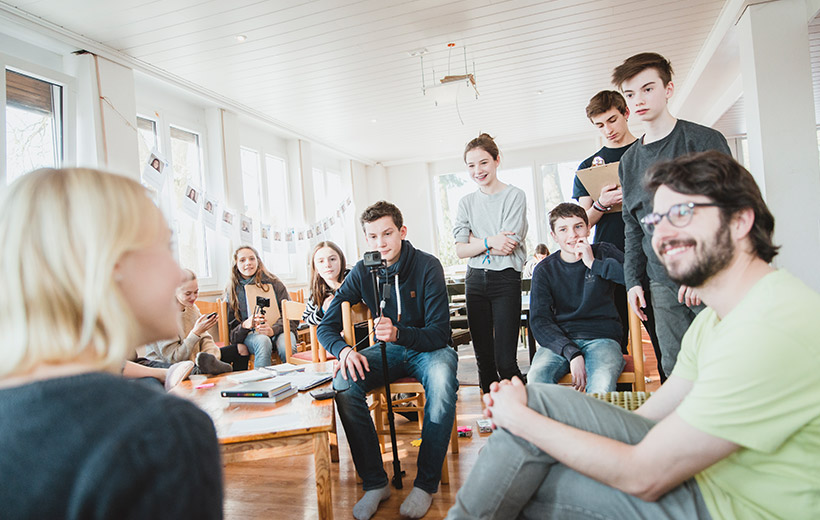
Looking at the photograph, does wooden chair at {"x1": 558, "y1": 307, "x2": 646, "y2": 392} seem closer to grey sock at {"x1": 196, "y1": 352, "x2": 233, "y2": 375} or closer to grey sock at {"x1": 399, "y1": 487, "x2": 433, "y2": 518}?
grey sock at {"x1": 399, "y1": 487, "x2": 433, "y2": 518}

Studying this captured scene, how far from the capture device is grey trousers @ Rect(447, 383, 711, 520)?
0.97 meters

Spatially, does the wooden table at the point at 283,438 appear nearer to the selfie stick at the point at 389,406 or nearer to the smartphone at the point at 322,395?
the smartphone at the point at 322,395

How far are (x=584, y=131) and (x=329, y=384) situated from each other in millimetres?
7065

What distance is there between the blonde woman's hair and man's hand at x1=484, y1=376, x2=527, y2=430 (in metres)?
0.70

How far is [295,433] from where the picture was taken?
1.54 meters

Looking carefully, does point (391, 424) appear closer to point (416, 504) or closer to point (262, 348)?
point (416, 504)

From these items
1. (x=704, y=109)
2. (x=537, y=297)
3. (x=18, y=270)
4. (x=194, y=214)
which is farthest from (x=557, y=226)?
(x=704, y=109)

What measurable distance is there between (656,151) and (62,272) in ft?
6.14

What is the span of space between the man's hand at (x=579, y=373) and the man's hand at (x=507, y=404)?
1065 mm

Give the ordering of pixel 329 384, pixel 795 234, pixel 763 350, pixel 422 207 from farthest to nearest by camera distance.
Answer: pixel 422 207 → pixel 795 234 → pixel 329 384 → pixel 763 350

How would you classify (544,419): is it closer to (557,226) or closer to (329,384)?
(329,384)

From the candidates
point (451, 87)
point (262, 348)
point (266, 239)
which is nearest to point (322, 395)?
point (262, 348)

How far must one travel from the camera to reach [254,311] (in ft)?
12.8

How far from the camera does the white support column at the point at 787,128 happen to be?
3.63m
